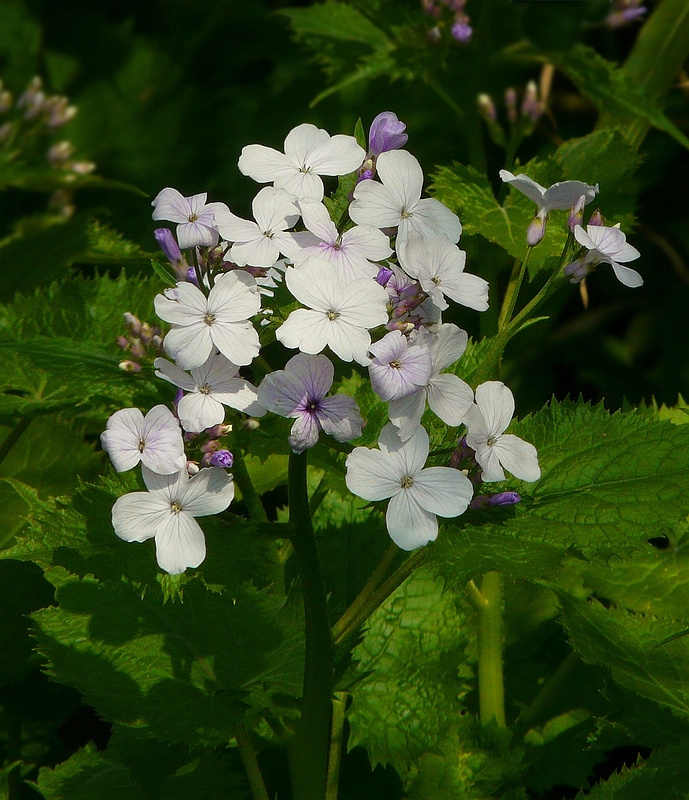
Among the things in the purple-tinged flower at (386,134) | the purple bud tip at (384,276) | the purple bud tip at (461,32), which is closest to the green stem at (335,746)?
the purple bud tip at (384,276)

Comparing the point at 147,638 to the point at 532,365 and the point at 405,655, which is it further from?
the point at 532,365

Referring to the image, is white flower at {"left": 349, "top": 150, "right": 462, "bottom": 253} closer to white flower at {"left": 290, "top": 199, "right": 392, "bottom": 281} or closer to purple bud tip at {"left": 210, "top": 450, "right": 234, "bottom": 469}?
white flower at {"left": 290, "top": 199, "right": 392, "bottom": 281}

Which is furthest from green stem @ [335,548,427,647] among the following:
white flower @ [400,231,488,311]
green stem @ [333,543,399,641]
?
white flower @ [400,231,488,311]

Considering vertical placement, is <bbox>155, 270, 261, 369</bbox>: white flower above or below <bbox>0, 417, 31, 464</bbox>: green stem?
above

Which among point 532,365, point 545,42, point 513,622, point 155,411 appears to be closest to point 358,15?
point 545,42

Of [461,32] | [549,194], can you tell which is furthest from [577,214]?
[461,32]

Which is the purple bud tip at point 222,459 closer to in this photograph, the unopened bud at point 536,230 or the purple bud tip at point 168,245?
the purple bud tip at point 168,245
